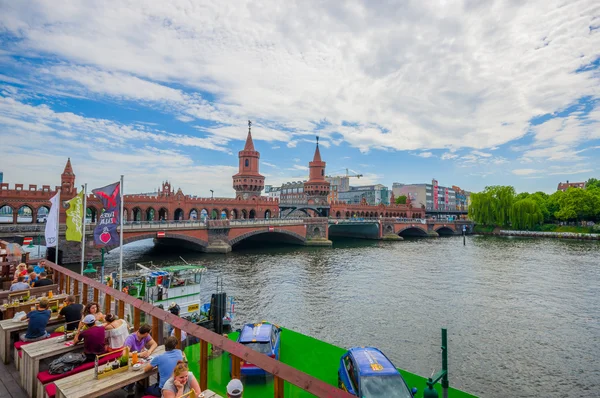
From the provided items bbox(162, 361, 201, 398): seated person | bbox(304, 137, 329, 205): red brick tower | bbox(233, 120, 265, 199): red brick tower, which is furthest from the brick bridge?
bbox(162, 361, 201, 398): seated person

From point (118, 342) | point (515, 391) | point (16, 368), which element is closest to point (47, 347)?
point (118, 342)

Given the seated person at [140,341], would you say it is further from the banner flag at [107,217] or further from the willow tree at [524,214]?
the willow tree at [524,214]

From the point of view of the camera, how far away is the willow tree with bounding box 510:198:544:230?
9538cm

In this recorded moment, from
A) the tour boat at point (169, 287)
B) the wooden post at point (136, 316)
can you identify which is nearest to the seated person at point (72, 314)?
the wooden post at point (136, 316)

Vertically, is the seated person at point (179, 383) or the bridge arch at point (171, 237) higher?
the seated person at point (179, 383)

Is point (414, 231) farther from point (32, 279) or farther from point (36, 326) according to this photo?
point (36, 326)

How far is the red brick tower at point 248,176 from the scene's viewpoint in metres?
84.9

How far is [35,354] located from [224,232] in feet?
153

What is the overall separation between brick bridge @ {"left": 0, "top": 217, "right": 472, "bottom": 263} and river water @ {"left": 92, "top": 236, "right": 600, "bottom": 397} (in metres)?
3.74

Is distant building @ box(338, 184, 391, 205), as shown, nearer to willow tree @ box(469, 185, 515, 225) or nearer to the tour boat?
willow tree @ box(469, 185, 515, 225)

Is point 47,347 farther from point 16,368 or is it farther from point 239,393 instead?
point 239,393

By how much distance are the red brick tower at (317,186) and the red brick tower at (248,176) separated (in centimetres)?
2011

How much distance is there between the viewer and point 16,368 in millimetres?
7453

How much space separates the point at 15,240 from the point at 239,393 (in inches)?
1793
